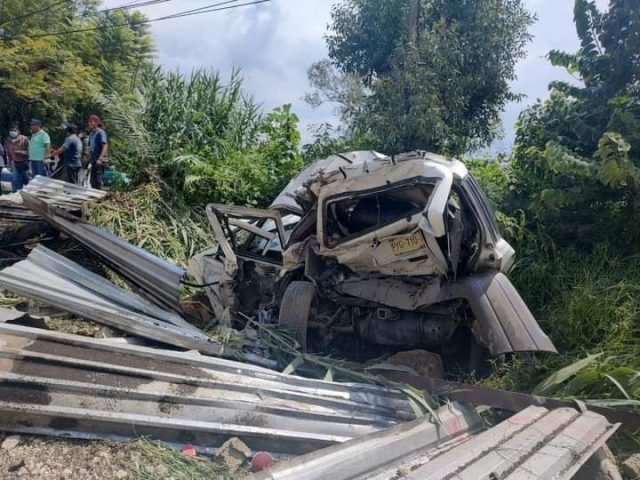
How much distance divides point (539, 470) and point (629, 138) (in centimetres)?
395

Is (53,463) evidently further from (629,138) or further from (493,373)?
(629,138)

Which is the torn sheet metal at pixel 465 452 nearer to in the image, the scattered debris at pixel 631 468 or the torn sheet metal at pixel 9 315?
the scattered debris at pixel 631 468

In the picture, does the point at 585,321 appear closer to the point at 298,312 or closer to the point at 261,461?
the point at 298,312

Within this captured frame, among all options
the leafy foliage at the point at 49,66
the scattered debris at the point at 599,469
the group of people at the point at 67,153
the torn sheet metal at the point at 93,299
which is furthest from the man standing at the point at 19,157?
the scattered debris at the point at 599,469

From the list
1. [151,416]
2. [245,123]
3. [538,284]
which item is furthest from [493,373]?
[245,123]

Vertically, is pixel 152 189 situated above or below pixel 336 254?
above

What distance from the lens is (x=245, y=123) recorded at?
10.7 meters

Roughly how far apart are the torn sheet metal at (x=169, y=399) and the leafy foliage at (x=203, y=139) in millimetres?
5647

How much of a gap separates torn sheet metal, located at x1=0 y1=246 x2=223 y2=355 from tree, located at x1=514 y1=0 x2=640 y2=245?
3.66m

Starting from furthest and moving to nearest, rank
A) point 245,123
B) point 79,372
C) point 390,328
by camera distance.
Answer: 1. point 245,123
2. point 390,328
3. point 79,372

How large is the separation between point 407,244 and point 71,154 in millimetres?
7627

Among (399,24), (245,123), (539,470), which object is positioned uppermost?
(399,24)

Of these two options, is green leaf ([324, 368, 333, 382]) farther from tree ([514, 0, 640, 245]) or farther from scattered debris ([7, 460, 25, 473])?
tree ([514, 0, 640, 245])

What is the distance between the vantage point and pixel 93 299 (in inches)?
201
